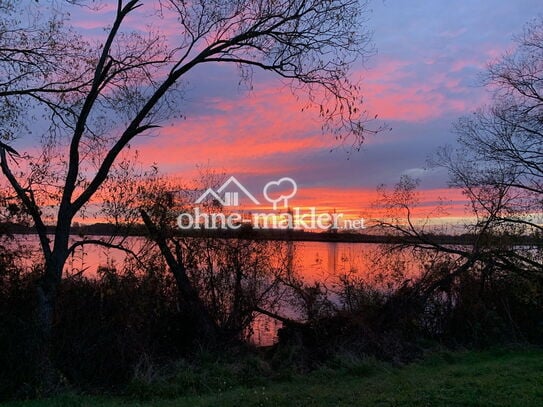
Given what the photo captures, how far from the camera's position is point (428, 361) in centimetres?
1212

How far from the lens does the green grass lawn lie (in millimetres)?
7641

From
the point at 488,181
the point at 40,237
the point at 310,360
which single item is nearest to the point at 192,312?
the point at 310,360

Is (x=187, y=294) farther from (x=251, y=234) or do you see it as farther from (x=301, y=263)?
(x=301, y=263)

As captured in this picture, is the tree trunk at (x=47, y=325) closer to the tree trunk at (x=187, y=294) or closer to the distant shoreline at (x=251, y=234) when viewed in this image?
the distant shoreline at (x=251, y=234)

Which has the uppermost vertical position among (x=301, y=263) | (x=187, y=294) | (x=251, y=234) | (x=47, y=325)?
(x=251, y=234)

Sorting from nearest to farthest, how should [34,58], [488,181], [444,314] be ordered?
1. [34,58]
2. [444,314]
3. [488,181]

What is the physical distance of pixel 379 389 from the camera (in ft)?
28.1

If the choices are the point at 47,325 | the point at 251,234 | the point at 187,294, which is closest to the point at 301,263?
the point at 251,234

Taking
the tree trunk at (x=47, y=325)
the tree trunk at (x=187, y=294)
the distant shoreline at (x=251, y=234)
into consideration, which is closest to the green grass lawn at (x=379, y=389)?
the tree trunk at (x=47, y=325)

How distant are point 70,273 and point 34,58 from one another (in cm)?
480

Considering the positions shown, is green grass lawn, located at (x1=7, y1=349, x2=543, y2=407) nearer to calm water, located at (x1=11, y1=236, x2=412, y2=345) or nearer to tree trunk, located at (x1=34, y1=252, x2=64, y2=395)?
tree trunk, located at (x1=34, y1=252, x2=64, y2=395)

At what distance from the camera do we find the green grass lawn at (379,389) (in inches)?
301

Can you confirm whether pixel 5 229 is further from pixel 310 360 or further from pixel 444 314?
pixel 444 314

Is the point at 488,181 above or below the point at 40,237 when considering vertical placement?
above
